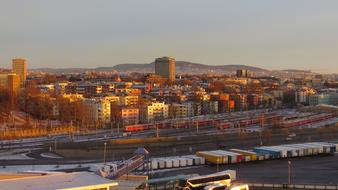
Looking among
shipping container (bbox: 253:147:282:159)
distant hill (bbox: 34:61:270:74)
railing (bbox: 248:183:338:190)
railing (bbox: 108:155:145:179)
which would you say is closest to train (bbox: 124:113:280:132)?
shipping container (bbox: 253:147:282:159)

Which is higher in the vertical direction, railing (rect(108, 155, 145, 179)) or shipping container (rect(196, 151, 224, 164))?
railing (rect(108, 155, 145, 179))

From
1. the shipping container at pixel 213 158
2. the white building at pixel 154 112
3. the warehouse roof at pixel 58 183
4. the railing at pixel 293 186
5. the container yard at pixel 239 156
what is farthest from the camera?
the white building at pixel 154 112

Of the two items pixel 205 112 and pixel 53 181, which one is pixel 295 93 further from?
pixel 53 181

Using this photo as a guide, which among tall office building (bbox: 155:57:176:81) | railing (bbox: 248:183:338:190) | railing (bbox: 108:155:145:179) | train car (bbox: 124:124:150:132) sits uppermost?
tall office building (bbox: 155:57:176:81)

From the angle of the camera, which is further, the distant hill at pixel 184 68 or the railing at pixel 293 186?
the distant hill at pixel 184 68

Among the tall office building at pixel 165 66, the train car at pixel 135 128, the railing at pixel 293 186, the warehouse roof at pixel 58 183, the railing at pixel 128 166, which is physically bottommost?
the train car at pixel 135 128

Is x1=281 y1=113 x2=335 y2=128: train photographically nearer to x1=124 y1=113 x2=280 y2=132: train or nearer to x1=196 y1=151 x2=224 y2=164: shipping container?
x1=124 y1=113 x2=280 y2=132: train

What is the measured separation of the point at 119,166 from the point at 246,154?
414cm

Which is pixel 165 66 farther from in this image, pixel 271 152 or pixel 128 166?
pixel 128 166

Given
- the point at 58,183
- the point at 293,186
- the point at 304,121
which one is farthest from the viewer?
the point at 304,121

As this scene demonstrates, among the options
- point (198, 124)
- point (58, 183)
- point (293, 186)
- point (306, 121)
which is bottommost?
point (198, 124)

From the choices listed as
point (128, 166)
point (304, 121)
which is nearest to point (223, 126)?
point (304, 121)

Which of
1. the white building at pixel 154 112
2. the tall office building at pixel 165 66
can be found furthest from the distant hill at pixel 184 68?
the white building at pixel 154 112

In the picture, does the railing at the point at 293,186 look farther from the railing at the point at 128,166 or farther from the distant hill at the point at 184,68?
the distant hill at the point at 184,68
